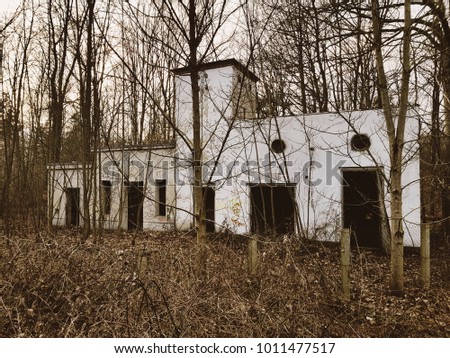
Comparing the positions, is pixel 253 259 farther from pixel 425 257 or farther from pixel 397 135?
pixel 425 257

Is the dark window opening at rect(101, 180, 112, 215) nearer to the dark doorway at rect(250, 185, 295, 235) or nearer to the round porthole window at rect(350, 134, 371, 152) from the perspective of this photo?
the dark doorway at rect(250, 185, 295, 235)

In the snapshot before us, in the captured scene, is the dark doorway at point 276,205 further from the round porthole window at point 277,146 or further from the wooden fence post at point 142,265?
the wooden fence post at point 142,265

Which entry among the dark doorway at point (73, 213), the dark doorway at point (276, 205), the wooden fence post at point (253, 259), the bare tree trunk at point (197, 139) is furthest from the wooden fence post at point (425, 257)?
the dark doorway at point (73, 213)

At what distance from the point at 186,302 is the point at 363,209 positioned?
10.6 meters

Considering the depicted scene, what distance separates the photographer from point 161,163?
1491cm

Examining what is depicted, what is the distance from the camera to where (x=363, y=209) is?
12578 millimetres

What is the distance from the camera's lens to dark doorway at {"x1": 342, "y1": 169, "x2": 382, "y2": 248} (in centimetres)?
1177

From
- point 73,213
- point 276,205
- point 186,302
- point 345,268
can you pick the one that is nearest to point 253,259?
point 345,268

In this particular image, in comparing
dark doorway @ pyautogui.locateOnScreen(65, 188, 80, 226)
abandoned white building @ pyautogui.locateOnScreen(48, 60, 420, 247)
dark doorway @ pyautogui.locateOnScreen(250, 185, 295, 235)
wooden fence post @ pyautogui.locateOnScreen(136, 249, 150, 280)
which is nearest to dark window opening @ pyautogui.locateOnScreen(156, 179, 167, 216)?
abandoned white building @ pyautogui.locateOnScreen(48, 60, 420, 247)

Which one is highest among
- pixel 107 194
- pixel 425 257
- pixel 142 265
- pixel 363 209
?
pixel 107 194

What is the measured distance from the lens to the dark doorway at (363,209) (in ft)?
38.6

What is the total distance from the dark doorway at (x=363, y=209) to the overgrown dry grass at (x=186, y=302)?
5805 mm
